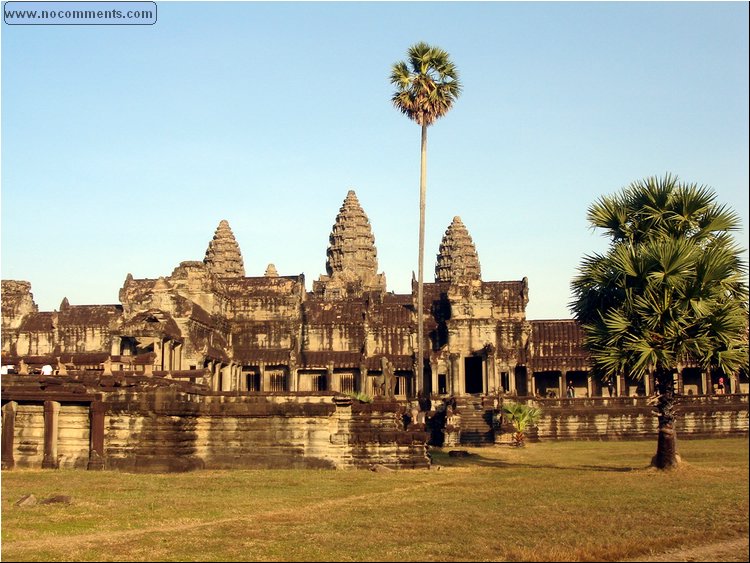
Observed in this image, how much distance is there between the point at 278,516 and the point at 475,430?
32131mm

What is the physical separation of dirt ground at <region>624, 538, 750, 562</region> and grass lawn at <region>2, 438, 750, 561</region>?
34 centimetres

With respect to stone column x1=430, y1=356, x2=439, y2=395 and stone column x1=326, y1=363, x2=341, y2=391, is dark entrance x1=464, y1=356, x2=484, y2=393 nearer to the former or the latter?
stone column x1=430, y1=356, x2=439, y2=395

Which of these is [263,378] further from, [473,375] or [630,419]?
[630,419]

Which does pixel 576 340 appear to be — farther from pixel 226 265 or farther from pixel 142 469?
pixel 226 265

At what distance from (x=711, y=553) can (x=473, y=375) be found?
50.8 m

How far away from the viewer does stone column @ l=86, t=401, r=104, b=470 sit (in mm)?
31269

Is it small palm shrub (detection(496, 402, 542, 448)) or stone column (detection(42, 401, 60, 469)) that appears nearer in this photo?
stone column (detection(42, 401, 60, 469))

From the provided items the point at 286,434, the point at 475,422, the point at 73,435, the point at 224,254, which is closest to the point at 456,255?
the point at 224,254

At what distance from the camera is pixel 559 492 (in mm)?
24719

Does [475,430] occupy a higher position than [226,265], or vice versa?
[226,265]

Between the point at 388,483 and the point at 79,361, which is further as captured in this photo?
the point at 79,361

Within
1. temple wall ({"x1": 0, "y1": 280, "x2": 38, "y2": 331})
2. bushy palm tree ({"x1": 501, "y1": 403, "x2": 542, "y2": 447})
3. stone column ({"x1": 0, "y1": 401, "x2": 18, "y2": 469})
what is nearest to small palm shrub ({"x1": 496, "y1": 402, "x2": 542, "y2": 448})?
bushy palm tree ({"x1": 501, "y1": 403, "x2": 542, "y2": 447})

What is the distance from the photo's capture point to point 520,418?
47656 mm

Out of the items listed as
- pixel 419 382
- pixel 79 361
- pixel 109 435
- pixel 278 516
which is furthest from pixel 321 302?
pixel 278 516
